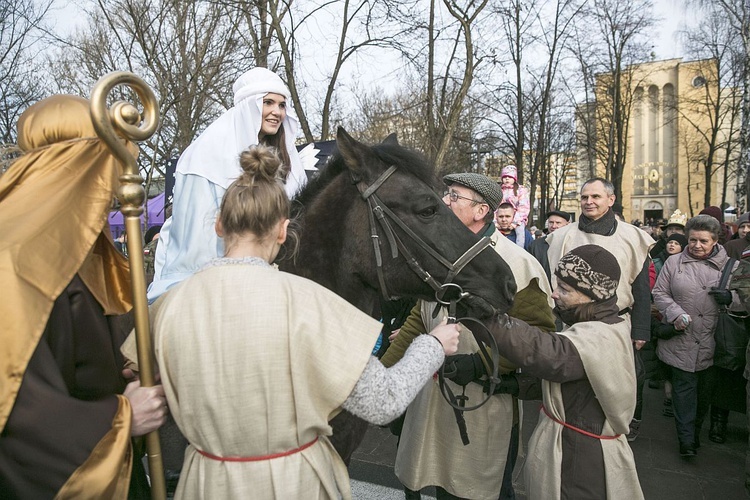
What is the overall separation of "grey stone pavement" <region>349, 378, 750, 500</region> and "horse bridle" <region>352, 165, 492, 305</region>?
2426 mm

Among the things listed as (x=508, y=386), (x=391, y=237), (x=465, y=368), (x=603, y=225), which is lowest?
(x=508, y=386)

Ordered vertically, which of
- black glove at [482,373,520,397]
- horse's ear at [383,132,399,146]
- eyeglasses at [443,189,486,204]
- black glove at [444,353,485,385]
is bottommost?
black glove at [482,373,520,397]

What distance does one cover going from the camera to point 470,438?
297 cm

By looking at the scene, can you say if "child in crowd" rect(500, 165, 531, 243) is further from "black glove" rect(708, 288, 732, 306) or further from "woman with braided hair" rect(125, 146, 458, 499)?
"woman with braided hair" rect(125, 146, 458, 499)

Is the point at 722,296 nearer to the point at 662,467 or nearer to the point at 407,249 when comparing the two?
the point at 662,467

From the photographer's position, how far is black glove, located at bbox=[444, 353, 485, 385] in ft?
8.94

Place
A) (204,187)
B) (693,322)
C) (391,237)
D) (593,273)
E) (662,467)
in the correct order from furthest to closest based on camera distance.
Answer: (693,322) → (662,467) → (204,187) → (593,273) → (391,237)

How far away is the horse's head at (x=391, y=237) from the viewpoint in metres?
2.45

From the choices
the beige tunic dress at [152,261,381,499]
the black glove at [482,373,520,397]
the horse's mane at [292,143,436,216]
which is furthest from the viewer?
the black glove at [482,373,520,397]

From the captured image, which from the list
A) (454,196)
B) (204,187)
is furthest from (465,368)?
(204,187)

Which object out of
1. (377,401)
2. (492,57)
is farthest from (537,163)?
(377,401)

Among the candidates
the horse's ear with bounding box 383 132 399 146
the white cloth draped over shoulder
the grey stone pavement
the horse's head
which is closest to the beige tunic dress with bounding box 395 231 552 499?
the horse's head

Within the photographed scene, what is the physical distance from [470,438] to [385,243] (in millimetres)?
1296

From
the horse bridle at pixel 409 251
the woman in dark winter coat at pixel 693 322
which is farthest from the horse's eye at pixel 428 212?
the woman in dark winter coat at pixel 693 322
